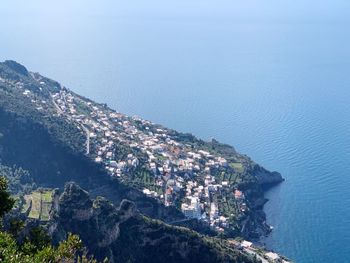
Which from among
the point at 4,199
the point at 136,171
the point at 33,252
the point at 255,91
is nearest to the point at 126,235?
the point at 136,171

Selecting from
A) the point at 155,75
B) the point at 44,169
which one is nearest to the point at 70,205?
the point at 44,169

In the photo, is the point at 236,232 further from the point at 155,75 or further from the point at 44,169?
the point at 155,75

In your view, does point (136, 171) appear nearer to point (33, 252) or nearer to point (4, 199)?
point (4, 199)

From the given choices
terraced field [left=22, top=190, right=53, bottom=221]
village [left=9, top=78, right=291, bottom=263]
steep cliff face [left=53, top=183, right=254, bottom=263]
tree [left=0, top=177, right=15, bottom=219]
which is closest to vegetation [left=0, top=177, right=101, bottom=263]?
tree [left=0, top=177, right=15, bottom=219]

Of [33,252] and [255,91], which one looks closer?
[33,252]

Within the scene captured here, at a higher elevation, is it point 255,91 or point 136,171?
point 255,91

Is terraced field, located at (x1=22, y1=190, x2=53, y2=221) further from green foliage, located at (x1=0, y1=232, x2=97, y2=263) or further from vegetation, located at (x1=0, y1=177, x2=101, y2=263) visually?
green foliage, located at (x1=0, y1=232, x2=97, y2=263)
